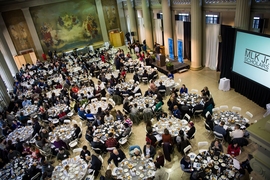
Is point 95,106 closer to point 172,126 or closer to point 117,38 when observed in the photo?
point 172,126

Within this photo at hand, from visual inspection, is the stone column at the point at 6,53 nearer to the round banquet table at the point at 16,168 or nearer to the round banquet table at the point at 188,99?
the round banquet table at the point at 16,168

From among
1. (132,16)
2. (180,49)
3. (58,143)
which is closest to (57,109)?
(58,143)

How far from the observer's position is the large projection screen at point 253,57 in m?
9.25

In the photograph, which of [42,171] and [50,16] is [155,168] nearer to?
[42,171]

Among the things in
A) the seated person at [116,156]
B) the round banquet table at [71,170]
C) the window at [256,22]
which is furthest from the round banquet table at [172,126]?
the window at [256,22]

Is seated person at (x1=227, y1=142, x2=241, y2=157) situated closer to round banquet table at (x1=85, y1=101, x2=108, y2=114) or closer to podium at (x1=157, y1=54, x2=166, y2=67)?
round banquet table at (x1=85, y1=101, x2=108, y2=114)

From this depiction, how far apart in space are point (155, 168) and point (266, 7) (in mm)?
8994

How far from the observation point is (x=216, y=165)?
642 centimetres

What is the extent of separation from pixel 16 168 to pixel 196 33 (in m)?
13.4

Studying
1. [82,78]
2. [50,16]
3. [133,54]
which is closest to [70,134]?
[82,78]

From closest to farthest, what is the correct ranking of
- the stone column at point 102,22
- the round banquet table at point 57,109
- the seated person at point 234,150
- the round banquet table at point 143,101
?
the seated person at point 234,150
the round banquet table at point 143,101
the round banquet table at point 57,109
the stone column at point 102,22

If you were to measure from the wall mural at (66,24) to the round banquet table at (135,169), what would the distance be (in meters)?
22.3

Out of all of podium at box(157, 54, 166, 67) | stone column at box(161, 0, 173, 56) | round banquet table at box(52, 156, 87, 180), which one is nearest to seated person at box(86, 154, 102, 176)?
round banquet table at box(52, 156, 87, 180)

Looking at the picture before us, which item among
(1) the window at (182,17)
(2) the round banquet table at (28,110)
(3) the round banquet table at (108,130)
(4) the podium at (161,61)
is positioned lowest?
(3) the round banquet table at (108,130)
